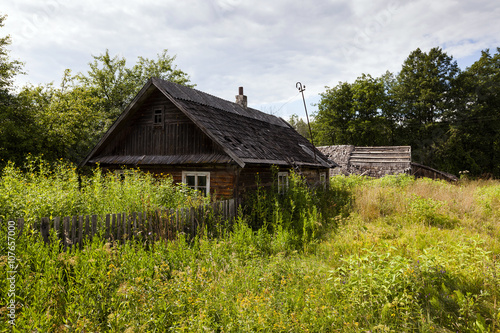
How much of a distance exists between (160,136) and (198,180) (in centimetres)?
263

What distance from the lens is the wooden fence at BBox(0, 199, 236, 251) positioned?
4730 mm

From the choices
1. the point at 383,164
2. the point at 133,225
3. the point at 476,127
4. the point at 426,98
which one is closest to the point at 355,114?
the point at 426,98

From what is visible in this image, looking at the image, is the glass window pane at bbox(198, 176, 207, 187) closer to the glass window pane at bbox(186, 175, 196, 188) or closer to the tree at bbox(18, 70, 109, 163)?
the glass window pane at bbox(186, 175, 196, 188)

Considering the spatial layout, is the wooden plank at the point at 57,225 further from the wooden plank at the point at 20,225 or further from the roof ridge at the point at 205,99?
the roof ridge at the point at 205,99

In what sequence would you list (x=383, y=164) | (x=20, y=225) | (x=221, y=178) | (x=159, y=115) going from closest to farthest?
(x=20, y=225) < (x=221, y=178) < (x=159, y=115) < (x=383, y=164)

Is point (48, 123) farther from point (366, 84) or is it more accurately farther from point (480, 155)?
point (480, 155)

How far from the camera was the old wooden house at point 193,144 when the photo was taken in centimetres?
959

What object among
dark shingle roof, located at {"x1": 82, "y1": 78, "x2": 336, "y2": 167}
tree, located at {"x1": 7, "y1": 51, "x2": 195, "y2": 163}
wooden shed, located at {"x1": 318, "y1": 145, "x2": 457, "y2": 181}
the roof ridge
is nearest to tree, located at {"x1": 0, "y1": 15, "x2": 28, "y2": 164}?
tree, located at {"x1": 7, "y1": 51, "x2": 195, "y2": 163}

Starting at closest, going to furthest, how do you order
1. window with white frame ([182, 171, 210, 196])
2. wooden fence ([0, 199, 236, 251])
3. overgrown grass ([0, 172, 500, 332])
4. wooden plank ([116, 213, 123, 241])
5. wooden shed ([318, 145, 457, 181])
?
overgrown grass ([0, 172, 500, 332]) → wooden fence ([0, 199, 236, 251]) → wooden plank ([116, 213, 123, 241]) → window with white frame ([182, 171, 210, 196]) → wooden shed ([318, 145, 457, 181])

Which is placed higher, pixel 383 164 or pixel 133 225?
pixel 383 164

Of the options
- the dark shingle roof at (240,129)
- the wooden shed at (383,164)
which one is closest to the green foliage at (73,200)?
the dark shingle roof at (240,129)

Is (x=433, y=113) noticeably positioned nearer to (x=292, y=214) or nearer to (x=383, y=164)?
(x=383, y=164)

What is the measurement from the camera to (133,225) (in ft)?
18.3

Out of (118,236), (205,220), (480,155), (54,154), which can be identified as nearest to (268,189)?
(205,220)
